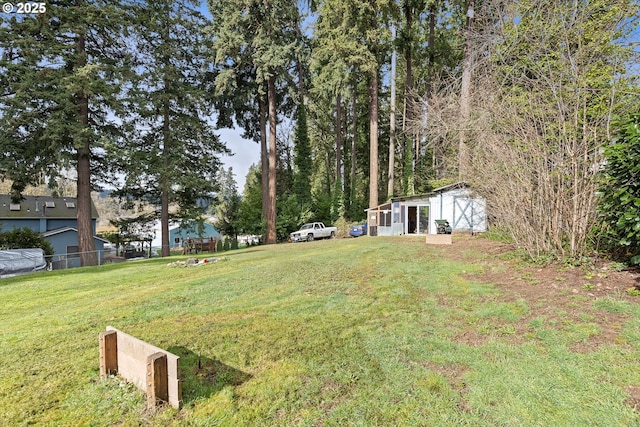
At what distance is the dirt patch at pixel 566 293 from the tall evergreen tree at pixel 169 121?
1606 cm

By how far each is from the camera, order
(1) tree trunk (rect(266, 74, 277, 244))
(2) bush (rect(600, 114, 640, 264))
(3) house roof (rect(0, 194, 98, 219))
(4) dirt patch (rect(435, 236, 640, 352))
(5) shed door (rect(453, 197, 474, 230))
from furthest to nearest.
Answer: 1. (1) tree trunk (rect(266, 74, 277, 244))
2. (3) house roof (rect(0, 194, 98, 219))
3. (5) shed door (rect(453, 197, 474, 230))
4. (2) bush (rect(600, 114, 640, 264))
5. (4) dirt patch (rect(435, 236, 640, 352))

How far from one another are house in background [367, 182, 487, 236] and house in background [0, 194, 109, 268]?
18.2 metres

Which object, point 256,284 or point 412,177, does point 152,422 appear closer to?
point 256,284

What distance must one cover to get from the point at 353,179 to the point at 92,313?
23.3m

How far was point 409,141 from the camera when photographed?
79.8 feet

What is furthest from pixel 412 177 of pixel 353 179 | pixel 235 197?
pixel 235 197

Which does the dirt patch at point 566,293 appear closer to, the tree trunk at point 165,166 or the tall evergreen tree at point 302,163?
the tree trunk at point 165,166

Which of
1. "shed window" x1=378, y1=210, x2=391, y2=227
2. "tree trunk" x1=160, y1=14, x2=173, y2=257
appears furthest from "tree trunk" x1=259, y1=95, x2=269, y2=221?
"shed window" x1=378, y1=210, x2=391, y2=227

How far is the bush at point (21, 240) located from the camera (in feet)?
52.5

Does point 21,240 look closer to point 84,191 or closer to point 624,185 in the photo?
point 84,191

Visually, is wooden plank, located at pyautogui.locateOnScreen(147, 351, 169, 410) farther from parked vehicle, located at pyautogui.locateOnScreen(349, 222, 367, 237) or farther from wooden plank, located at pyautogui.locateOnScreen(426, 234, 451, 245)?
parked vehicle, located at pyautogui.locateOnScreen(349, 222, 367, 237)

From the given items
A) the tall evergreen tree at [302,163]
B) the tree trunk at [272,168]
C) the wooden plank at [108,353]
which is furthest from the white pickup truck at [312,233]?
the wooden plank at [108,353]

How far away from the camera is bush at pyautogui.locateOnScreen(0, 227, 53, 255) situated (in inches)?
631

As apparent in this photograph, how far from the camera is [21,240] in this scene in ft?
54.2
